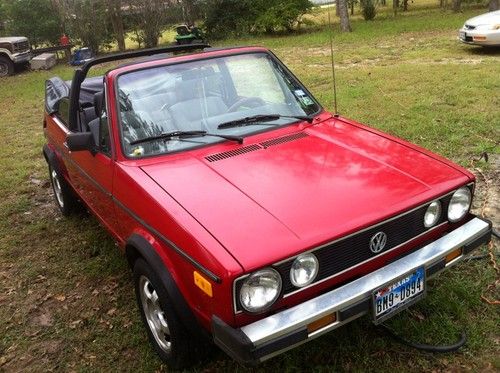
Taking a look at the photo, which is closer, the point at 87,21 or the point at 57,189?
the point at 57,189

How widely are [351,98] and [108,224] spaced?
19.6 feet

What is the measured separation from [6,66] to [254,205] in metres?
17.2

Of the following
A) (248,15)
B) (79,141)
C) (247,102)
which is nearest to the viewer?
(79,141)

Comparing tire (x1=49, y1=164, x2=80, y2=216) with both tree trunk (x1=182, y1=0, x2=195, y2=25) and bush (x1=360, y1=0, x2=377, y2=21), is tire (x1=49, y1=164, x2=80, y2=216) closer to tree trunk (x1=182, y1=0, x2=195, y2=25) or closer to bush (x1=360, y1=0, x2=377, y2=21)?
tree trunk (x1=182, y1=0, x2=195, y2=25)

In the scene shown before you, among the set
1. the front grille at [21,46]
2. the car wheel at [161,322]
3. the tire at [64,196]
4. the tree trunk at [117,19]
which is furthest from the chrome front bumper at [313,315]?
the tree trunk at [117,19]

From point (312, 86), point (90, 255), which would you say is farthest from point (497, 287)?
point (312, 86)

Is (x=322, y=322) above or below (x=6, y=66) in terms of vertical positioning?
below

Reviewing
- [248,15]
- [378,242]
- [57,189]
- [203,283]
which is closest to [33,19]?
[248,15]

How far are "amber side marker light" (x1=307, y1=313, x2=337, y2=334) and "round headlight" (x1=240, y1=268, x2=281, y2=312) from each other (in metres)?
0.21

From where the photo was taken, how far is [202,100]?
338 centimetres

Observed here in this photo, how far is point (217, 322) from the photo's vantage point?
88.4 inches

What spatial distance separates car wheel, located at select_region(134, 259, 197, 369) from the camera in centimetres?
259

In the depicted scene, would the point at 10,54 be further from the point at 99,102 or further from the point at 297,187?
the point at 297,187

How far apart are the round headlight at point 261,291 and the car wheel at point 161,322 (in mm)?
529
